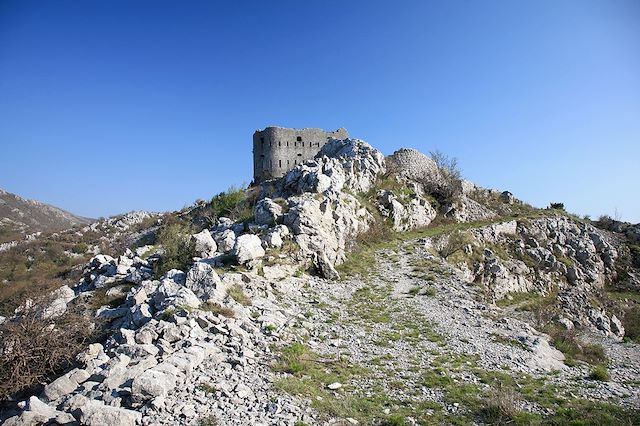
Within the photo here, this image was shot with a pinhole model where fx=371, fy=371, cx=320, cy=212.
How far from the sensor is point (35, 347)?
8.18 meters

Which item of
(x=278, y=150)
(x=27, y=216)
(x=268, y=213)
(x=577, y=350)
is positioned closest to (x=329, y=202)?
(x=268, y=213)

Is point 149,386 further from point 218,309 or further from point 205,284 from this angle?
point 205,284

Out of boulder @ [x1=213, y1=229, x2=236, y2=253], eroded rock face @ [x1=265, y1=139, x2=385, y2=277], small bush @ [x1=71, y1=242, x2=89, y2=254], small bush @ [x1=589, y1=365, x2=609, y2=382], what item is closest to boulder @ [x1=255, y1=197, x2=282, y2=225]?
eroded rock face @ [x1=265, y1=139, x2=385, y2=277]

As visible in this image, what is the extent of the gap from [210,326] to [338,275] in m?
8.54

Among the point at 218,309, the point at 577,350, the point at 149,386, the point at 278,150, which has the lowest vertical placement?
the point at 577,350

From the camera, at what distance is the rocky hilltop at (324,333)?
23.7ft

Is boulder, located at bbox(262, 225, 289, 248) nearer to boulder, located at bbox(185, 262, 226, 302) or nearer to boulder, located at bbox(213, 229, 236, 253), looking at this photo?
boulder, located at bbox(213, 229, 236, 253)

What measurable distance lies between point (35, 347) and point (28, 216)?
94.8 meters

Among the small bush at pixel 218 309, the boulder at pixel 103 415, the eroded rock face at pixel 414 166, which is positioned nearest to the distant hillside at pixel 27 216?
the eroded rock face at pixel 414 166

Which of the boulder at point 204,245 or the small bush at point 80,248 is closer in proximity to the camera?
the boulder at point 204,245

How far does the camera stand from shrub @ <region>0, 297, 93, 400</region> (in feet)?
25.3

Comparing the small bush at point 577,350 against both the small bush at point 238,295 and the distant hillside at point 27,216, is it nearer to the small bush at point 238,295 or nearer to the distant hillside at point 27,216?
the small bush at point 238,295

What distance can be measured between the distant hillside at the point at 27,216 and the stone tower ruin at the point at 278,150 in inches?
1810

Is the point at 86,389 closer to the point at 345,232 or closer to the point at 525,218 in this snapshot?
the point at 345,232
